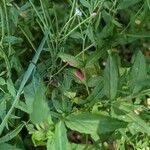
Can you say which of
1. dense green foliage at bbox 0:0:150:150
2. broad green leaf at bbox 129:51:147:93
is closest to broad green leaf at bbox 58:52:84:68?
dense green foliage at bbox 0:0:150:150

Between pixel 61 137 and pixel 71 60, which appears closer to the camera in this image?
pixel 61 137

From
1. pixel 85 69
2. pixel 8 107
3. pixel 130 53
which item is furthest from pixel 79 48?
pixel 130 53

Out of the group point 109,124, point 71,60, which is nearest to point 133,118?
point 109,124

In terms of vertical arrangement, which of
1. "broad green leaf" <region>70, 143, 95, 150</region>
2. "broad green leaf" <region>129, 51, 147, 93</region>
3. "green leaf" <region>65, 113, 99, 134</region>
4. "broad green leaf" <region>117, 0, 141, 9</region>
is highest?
"broad green leaf" <region>117, 0, 141, 9</region>

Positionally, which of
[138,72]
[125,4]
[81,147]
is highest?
[125,4]

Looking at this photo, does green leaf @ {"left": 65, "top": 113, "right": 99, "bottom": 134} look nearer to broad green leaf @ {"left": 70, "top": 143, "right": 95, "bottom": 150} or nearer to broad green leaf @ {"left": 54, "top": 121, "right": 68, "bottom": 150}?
broad green leaf @ {"left": 54, "top": 121, "right": 68, "bottom": 150}

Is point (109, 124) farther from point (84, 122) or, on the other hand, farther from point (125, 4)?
point (125, 4)

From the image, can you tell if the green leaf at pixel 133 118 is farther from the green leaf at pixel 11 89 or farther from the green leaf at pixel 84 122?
the green leaf at pixel 11 89
